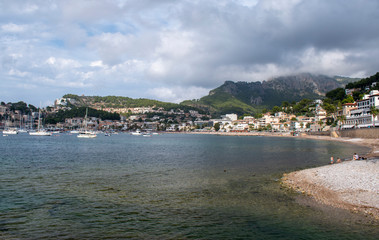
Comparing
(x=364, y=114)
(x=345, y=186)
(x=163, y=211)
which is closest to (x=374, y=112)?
(x=364, y=114)

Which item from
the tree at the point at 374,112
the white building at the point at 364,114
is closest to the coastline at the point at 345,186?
the tree at the point at 374,112

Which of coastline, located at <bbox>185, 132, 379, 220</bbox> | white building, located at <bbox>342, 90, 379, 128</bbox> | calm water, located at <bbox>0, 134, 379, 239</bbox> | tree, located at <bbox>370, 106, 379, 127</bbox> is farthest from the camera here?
white building, located at <bbox>342, 90, 379, 128</bbox>

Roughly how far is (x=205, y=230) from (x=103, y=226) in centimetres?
441

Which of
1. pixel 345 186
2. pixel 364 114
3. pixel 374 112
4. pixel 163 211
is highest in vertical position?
pixel 374 112

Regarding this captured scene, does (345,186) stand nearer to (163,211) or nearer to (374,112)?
(163,211)

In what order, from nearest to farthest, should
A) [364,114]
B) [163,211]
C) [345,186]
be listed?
1. [163,211]
2. [345,186]
3. [364,114]

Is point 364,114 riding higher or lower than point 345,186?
higher

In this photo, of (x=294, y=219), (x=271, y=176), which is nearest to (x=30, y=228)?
(x=294, y=219)

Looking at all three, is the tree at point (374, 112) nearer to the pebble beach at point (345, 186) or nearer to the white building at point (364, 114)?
the white building at point (364, 114)

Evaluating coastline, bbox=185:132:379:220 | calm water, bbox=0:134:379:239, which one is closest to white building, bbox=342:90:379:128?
coastline, bbox=185:132:379:220

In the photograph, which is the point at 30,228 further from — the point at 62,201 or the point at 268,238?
the point at 268,238

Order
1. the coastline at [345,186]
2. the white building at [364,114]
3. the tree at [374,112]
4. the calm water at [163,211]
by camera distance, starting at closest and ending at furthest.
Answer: the calm water at [163,211]
the coastline at [345,186]
the tree at [374,112]
the white building at [364,114]

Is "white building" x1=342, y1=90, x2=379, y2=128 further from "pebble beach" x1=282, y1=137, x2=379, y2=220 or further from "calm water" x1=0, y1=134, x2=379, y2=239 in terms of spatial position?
"calm water" x1=0, y1=134, x2=379, y2=239

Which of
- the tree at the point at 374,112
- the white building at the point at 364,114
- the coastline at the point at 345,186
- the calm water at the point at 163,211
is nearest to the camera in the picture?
the calm water at the point at 163,211
